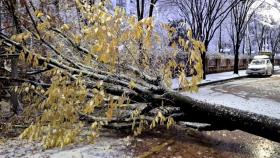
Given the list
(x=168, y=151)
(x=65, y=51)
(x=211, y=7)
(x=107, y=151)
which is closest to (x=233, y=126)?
(x=168, y=151)

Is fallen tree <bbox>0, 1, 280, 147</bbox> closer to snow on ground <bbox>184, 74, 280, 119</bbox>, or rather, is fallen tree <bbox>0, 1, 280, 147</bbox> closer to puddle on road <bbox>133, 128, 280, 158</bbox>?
puddle on road <bbox>133, 128, 280, 158</bbox>

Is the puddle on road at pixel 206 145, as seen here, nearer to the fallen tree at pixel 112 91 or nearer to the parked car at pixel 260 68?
the fallen tree at pixel 112 91

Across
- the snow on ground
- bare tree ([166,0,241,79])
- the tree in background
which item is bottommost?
the snow on ground

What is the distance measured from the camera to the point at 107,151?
5.75 meters

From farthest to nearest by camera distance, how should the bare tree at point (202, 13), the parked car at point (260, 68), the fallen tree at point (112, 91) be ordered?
1. the parked car at point (260, 68)
2. the bare tree at point (202, 13)
3. the fallen tree at point (112, 91)

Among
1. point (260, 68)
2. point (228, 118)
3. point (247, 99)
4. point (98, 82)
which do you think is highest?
point (98, 82)

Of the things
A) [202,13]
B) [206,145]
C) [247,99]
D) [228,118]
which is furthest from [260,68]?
[228,118]

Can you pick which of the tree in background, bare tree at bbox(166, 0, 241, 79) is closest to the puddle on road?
the tree in background

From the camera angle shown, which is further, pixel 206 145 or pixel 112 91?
pixel 112 91

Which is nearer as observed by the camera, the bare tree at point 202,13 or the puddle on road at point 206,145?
the puddle on road at point 206,145

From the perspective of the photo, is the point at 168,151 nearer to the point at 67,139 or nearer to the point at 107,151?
the point at 107,151

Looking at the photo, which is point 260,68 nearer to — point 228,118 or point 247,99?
point 247,99

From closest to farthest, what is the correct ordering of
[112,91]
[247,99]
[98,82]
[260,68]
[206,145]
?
1. [98,82]
2. [206,145]
3. [112,91]
4. [247,99]
5. [260,68]

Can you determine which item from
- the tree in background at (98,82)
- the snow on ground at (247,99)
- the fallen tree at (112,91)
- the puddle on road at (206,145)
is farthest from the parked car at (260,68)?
the fallen tree at (112,91)
